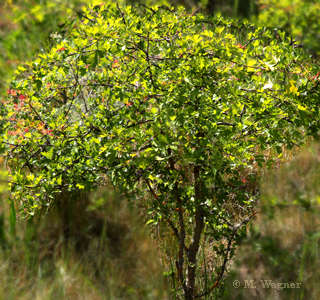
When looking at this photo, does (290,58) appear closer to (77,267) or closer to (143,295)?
(143,295)

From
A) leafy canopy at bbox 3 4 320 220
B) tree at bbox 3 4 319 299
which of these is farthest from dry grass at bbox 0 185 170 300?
leafy canopy at bbox 3 4 320 220

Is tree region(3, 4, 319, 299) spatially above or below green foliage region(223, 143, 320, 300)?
above

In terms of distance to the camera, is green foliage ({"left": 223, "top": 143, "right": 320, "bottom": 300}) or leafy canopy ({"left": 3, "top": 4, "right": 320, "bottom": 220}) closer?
leafy canopy ({"left": 3, "top": 4, "right": 320, "bottom": 220})

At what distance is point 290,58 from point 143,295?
172 centimetres

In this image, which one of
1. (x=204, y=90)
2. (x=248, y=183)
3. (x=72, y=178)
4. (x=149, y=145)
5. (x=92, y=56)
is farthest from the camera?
(x=248, y=183)

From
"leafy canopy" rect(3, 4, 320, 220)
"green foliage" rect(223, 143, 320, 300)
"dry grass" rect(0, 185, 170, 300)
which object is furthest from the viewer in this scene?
"dry grass" rect(0, 185, 170, 300)

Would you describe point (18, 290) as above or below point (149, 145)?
below

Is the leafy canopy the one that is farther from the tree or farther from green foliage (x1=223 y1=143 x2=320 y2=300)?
green foliage (x1=223 y1=143 x2=320 y2=300)

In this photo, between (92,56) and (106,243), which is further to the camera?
(106,243)

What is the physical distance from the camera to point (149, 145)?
84.5 inches

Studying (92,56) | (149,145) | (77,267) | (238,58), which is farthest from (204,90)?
(77,267)

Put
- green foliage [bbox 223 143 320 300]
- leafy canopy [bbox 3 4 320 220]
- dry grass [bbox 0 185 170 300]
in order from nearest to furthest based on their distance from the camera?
leafy canopy [bbox 3 4 320 220]
green foliage [bbox 223 143 320 300]
dry grass [bbox 0 185 170 300]

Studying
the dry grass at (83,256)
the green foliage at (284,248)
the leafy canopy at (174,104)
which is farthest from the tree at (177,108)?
the dry grass at (83,256)

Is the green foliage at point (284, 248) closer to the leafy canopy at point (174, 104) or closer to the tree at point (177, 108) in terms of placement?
the tree at point (177, 108)
